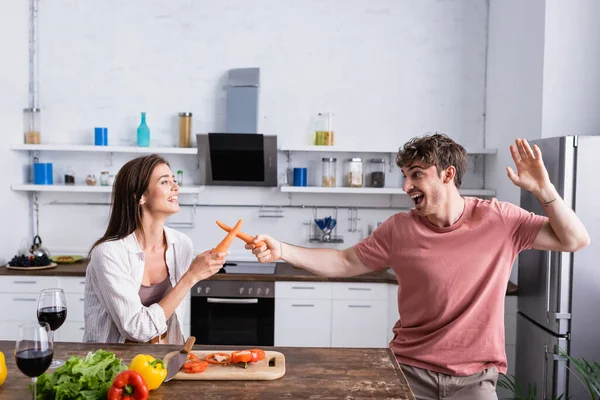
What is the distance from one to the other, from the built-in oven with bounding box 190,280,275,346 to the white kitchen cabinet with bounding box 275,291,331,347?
59 mm

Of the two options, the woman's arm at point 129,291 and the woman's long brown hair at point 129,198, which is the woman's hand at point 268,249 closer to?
the woman's arm at point 129,291

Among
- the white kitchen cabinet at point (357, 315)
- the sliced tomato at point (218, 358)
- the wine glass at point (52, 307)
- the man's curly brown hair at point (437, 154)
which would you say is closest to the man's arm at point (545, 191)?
the man's curly brown hair at point (437, 154)

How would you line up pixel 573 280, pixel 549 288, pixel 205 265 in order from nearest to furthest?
pixel 205 265 < pixel 573 280 < pixel 549 288

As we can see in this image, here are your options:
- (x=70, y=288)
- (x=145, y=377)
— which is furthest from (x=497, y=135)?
(x=145, y=377)

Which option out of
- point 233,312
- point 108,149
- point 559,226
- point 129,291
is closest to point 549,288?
point 559,226

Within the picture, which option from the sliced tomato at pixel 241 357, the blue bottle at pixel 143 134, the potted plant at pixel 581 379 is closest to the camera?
the sliced tomato at pixel 241 357

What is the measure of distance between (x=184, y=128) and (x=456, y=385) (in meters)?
3.32

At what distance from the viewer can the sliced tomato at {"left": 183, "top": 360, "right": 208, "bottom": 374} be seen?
2037 mm

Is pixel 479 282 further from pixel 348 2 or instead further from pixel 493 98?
pixel 348 2

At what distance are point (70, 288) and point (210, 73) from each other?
2.02m

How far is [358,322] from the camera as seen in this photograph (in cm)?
459

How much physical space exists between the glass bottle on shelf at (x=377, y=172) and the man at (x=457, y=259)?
2398 millimetres

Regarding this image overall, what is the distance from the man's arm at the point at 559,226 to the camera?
7.89 feet

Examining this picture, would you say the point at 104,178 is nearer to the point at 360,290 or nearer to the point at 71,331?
the point at 71,331
